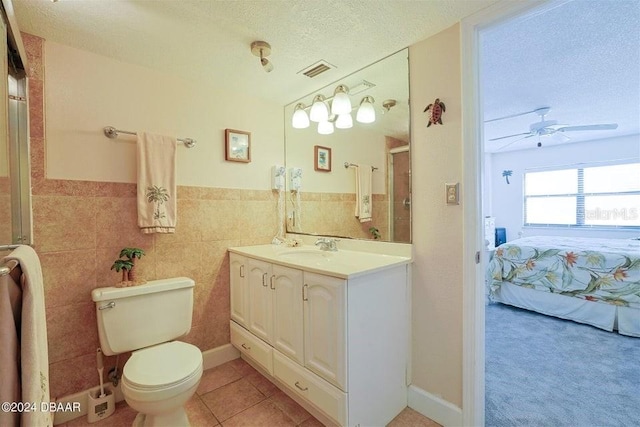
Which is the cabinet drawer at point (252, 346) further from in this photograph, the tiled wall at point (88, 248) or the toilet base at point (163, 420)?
the toilet base at point (163, 420)

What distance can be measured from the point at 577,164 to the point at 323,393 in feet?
18.5

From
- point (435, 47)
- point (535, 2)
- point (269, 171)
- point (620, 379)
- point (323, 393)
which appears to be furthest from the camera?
point (269, 171)

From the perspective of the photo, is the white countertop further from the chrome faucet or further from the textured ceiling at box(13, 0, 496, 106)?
the textured ceiling at box(13, 0, 496, 106)

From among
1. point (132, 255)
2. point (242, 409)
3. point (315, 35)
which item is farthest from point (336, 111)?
point (242, 409)

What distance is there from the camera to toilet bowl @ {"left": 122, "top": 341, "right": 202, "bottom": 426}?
1.25 metres

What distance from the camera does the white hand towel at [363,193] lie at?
2.02 m

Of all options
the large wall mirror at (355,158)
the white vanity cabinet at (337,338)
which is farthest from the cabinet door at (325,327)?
the large wall mirror at (355,158)

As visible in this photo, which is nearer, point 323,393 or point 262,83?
point 323,393

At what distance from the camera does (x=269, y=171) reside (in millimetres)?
2430

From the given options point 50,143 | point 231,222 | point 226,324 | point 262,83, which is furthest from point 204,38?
point 226,324

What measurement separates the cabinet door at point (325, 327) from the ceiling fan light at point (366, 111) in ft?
3.86

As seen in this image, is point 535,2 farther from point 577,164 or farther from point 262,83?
point 577,164

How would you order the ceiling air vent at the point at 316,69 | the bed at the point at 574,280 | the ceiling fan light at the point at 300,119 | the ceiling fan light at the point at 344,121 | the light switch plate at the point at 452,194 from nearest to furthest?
the light switch plate at the point at 452,194 → the ceiling air vent at the point at 316,69 → the ceiling fan light at the point at 344,121 → the ceiling fan light at the point at 300,119 → the bed at the point at 574,280

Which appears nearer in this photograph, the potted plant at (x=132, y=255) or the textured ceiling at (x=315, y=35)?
Answer: the textured ceiling at (x=315, y=35)
